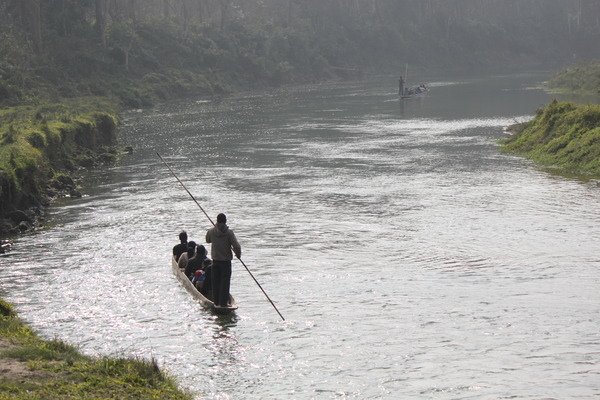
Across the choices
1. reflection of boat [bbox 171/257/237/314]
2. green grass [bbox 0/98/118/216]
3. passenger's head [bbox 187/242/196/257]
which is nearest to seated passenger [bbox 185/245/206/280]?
reflection of boat [bbox 171/257/237/314]

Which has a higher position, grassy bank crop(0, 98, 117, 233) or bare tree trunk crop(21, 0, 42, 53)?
bare tree trunk crop(21, 0, 42, 53)

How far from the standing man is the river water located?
58 cm

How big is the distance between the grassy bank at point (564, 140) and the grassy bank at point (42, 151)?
68.9 feet

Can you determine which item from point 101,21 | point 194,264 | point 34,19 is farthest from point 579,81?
point 194,264

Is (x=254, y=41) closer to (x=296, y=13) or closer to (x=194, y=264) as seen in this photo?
(x=296, y=13)

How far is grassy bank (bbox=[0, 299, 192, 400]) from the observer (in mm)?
13305

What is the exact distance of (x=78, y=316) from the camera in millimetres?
20156

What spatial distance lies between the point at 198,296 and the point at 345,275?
4.21m

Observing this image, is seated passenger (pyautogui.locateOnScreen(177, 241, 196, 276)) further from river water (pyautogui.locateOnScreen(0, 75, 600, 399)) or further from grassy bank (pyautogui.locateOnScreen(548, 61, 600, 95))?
grassy bank (pyautogui.locateOnScreen(548, 61, 600, 95))

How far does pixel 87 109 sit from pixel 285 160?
761 inches

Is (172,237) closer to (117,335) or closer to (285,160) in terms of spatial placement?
(117,335)

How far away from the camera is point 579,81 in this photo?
8281cm

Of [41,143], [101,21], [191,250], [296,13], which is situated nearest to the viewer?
[191,250]

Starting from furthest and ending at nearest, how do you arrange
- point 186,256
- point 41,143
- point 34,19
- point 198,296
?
point 34,19
point 41,143
point 186,256
point 198,296
